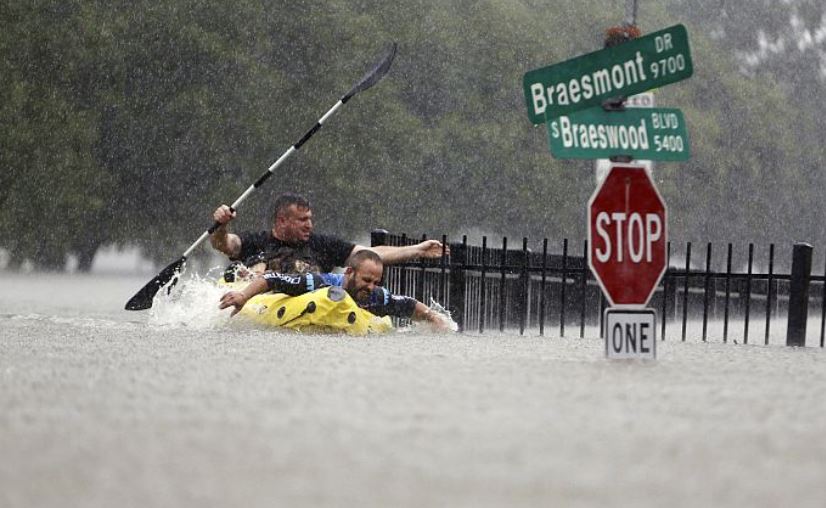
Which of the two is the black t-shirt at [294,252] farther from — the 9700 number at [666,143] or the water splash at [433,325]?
the 9700 number at [666,143]

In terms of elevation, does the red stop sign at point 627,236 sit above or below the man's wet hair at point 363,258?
above

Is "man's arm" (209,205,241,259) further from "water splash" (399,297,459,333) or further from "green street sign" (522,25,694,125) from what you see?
"green street sign" (522,25,694,125)

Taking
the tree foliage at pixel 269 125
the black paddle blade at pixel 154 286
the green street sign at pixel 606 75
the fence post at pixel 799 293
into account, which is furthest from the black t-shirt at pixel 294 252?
the tree foliage at pixel 269 125

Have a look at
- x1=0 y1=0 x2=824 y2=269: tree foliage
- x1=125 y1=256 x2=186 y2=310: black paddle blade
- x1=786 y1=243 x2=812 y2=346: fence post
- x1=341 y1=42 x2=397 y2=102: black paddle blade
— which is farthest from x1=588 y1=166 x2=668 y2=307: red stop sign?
x1=0 y1=0 x2=824 y2=269: tree foliage

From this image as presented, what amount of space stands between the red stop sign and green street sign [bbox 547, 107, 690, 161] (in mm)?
164

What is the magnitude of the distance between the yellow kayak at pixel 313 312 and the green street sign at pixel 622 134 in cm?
426

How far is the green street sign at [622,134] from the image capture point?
445 inches

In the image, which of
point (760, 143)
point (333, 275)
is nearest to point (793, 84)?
point (760, 143)

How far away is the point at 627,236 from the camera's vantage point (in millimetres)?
11266

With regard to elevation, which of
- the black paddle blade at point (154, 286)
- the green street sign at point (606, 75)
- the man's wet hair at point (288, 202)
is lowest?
the black paddle blade at point (154, 286)

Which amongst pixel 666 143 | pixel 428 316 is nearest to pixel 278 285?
pixel 428 316

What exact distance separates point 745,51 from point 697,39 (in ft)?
12.2

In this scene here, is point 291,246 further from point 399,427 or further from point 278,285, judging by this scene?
point 399,427

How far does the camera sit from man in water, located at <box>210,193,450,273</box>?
15.7 meters
